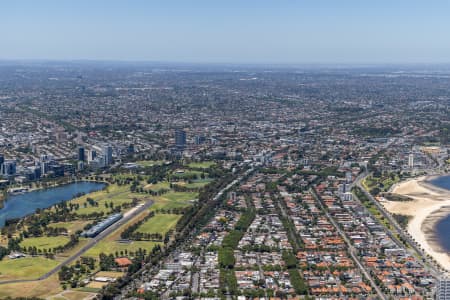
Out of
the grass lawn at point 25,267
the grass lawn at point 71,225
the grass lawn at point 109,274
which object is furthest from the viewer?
the grass lawn at point 71,225

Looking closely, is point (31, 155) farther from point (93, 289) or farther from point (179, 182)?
point (93, 289)

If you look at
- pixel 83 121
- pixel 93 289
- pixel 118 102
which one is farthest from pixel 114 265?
pixel 118 102

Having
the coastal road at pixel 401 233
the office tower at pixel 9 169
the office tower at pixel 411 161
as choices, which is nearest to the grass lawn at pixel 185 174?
the coastal road at pixel 401 233

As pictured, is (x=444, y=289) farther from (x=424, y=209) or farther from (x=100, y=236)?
(x=100, y=236)

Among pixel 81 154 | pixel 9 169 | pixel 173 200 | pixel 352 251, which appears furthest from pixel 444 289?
pixel 81 154

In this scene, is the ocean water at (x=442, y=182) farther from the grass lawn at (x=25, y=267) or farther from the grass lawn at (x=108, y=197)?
the grass lawn at (x=25, y=267)

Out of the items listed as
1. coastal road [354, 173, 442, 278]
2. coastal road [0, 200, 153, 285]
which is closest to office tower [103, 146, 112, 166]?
coastal road [0, 200, 153, 285]

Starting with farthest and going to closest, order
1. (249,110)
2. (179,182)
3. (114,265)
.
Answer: (249,110) → (179,182) → (114,265)
